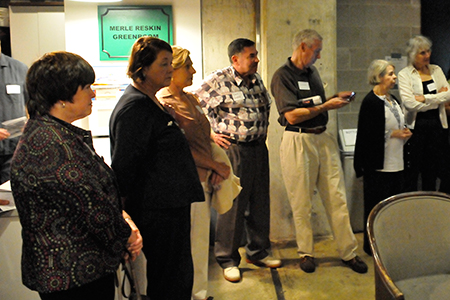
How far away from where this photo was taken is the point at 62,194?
4.04 ft

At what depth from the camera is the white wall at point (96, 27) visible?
340 cm

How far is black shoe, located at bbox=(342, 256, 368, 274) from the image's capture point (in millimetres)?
3070

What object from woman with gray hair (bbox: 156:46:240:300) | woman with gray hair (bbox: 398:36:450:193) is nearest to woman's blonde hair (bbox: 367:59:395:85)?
woman with gray hair (bbox: 398:36:450:193)

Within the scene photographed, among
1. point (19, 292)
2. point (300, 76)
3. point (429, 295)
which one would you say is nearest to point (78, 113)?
point (19, 292)

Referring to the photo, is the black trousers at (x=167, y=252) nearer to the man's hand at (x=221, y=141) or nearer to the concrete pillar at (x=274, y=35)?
the man's hand at (x=221, y=141)

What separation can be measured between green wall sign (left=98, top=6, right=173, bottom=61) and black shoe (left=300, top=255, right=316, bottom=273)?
1.94 metres

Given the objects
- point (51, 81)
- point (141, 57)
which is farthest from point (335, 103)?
point (51, 81)

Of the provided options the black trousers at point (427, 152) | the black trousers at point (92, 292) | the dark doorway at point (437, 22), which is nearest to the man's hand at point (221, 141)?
the black trousers at point (92, 292)

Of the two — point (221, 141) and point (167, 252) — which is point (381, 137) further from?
point (167, 252)

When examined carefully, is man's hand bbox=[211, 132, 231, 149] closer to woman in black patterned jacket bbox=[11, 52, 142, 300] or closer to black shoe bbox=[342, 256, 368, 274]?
black shoe bbox=[342, 256, 368, 274]

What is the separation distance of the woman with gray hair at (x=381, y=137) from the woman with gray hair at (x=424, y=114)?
1.19ft

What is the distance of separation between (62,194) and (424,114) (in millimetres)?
3260

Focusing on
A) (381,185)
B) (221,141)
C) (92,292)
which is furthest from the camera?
(381,185)

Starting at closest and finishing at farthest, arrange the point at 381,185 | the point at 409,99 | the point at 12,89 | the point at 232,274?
the point at 232,274 < the point at 12,89 < the point at 381,185 < the point at 409,99
